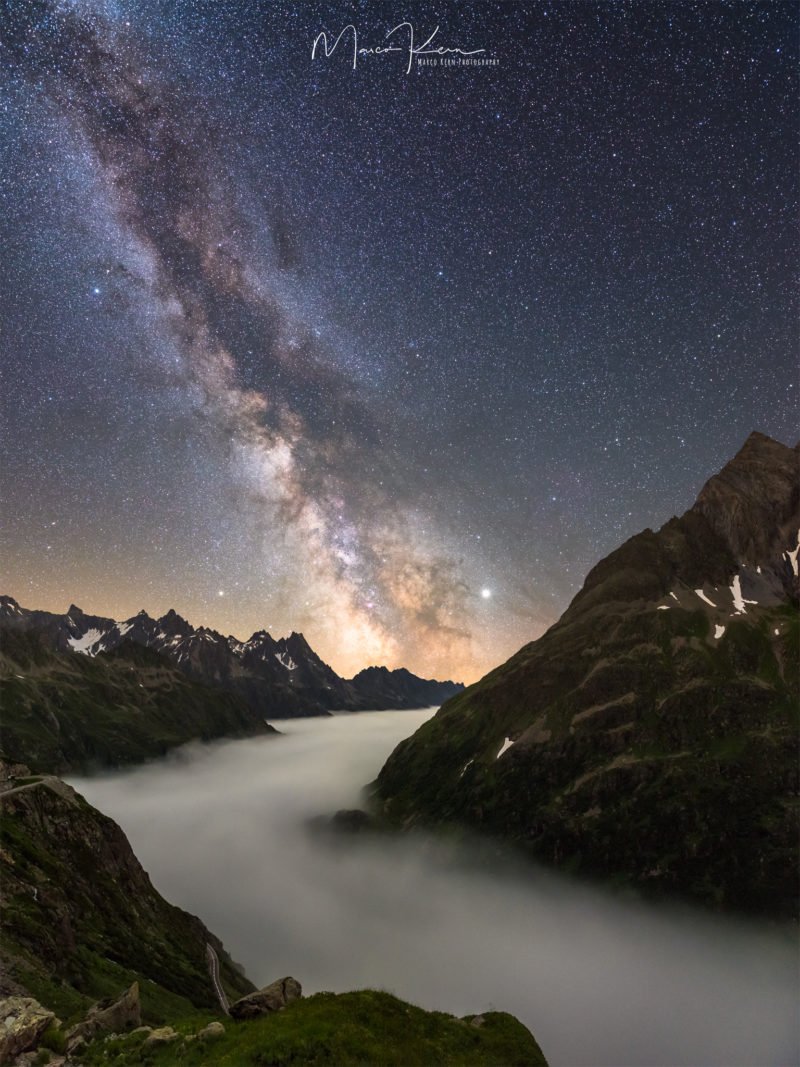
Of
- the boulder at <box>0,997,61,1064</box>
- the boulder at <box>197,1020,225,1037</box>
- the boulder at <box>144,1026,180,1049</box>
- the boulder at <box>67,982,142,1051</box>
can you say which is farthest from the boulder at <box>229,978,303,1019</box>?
→ the boulder at <box>0,997,61,1064</box>

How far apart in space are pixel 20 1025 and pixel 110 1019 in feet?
19.7

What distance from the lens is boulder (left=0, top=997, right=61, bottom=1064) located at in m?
23.6

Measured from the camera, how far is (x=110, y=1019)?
28750 mm

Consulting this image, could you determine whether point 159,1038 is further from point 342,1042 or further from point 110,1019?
point 342,1042

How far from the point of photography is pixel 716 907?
161000 millimetres

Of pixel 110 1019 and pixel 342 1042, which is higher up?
pixel 342 1042

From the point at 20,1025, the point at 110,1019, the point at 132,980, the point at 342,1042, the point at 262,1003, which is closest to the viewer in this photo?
the point at 342,1042

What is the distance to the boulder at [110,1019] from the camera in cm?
2631

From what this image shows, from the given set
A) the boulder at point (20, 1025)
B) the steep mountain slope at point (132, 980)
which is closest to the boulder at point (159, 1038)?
the steep mountain slope at point (132, 980)

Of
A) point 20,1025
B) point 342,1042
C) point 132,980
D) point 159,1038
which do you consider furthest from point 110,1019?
point 132,980

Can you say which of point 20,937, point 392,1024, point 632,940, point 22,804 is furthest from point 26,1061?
point 632,940

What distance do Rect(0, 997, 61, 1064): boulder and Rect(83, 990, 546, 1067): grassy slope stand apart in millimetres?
2736

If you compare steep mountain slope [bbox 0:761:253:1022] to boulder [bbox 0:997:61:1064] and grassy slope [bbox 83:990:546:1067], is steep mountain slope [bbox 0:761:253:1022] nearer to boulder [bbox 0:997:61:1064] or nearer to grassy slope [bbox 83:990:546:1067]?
boulder [bbox 0:997:61:1064]

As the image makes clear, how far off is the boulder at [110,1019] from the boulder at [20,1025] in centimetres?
155
